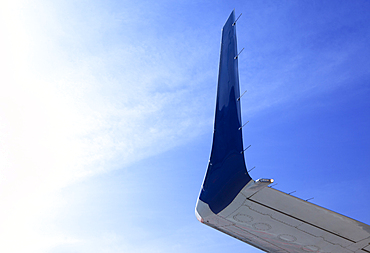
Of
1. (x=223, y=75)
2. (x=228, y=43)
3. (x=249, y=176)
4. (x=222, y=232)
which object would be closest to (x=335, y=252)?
(x=222, y=232)

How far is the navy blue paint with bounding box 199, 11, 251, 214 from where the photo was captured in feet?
22.9

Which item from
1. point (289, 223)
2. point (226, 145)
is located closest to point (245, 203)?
point (289, 223)

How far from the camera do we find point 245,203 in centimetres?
714

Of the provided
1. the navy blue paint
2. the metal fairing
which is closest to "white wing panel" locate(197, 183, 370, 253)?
the metal fairing

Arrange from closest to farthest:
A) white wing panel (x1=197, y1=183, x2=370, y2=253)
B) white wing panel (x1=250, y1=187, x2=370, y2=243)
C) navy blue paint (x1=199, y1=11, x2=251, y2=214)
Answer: white wing panel (x1=250, y1=187, x2=370, y2=243)
white wing panel (x1=197, y1=183, x2=370, y2=253)
navy blue paint (x1=199, y1=11, x2=251, y2=214)

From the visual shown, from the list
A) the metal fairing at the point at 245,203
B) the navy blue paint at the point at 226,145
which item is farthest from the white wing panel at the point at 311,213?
the navy blue paint at the point at 226,145

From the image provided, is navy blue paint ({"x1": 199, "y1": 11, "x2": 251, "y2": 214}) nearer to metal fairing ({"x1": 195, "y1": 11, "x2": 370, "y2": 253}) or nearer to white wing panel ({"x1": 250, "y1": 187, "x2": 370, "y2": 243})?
metal fairing ({"x1": 195, "y1": 11, "x2": 370, "y2": 253})

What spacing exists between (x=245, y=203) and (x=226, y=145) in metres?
1.46

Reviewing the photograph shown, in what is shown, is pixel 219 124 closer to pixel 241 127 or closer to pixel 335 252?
pixel 241 127

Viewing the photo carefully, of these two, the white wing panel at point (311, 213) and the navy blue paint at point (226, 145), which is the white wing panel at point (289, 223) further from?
the navy blue paint at point (226, 145)

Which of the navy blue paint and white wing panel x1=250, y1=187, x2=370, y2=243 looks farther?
the navy blue paint

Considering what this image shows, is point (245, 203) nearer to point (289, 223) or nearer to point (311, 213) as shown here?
point (289, 223)

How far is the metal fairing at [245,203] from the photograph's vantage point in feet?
22.6

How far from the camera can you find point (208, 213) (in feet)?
26.3
